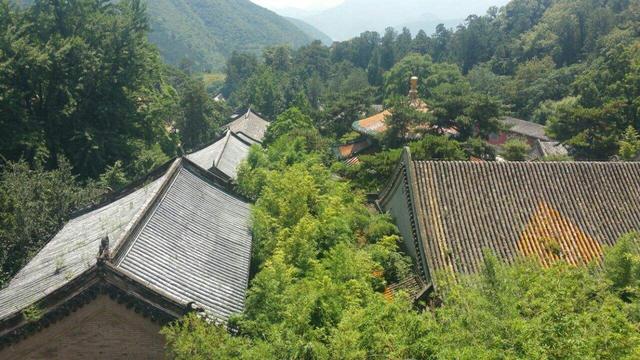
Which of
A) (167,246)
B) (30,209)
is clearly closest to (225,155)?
(30,209)

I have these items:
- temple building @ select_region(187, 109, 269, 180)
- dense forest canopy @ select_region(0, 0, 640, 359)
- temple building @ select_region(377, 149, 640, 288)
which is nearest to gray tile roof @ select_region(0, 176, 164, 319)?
dense forest canopy @ select_region(0, 0, 640, 359)

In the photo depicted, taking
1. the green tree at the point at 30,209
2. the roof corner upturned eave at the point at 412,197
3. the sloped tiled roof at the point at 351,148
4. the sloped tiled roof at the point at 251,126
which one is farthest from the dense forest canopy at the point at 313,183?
the sloped tiled roof at the point at 251,126

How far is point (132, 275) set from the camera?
1190 centimetres

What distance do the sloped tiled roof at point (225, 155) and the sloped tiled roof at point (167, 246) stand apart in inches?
404

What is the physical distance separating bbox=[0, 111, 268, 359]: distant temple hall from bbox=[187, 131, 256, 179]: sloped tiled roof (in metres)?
10.9

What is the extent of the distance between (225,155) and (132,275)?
21619 millimetres

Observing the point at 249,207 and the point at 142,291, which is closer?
the point at 142,291

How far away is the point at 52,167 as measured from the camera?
30.5 meters

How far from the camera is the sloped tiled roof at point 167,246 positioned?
12812 millimetres

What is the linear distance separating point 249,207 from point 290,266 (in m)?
5.98

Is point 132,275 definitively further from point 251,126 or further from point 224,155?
point 251,126

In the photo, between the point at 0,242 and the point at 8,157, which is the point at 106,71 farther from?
the point at 0,242

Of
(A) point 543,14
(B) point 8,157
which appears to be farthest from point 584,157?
(A) point 543,14

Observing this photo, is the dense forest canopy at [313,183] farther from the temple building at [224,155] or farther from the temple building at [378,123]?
the temple building at [224,155]
